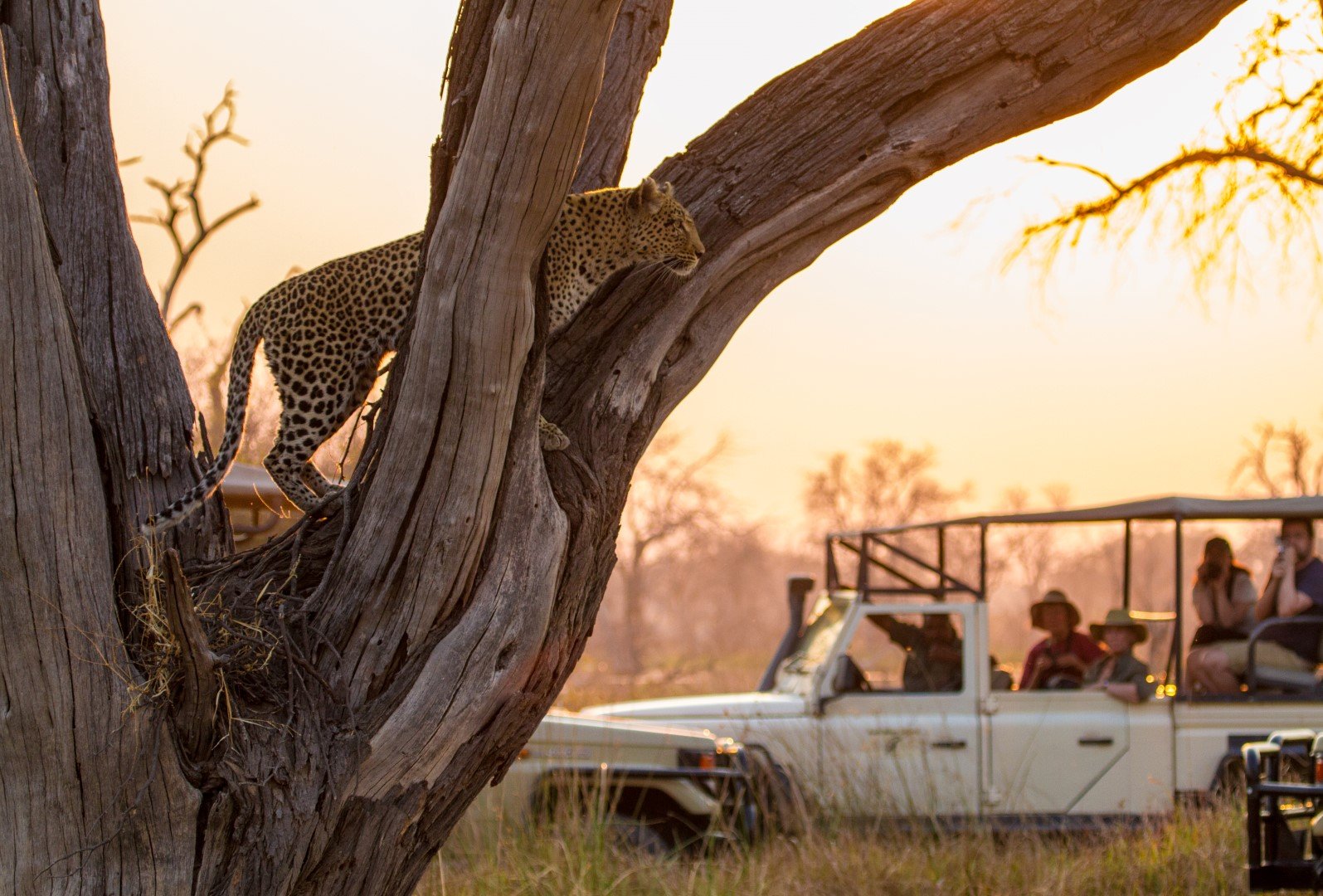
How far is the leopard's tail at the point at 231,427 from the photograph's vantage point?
329cm

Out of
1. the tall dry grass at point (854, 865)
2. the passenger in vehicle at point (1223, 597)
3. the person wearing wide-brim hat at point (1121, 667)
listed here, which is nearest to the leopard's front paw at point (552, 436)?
the tall dry grass at point (854, 865)

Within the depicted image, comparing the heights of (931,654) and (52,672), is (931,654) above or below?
below

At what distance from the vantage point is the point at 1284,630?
7.82 meters

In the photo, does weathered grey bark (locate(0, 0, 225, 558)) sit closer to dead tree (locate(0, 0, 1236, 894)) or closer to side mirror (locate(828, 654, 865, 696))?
dead tree (locate(0, 0, 1236, 894))

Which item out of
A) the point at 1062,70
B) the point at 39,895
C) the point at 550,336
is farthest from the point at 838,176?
the point at 39,895

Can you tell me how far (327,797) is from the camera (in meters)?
2.95

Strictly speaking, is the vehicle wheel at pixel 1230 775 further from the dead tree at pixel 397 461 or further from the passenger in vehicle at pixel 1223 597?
the dead tree at pixel 397 461

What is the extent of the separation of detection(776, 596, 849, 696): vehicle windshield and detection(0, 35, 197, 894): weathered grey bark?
5270mm

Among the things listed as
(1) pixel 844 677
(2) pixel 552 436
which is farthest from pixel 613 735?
(2) pixel 552 436

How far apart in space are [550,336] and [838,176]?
858 mm

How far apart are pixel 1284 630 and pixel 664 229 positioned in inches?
217

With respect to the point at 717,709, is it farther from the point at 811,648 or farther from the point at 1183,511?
the point at 1183,511

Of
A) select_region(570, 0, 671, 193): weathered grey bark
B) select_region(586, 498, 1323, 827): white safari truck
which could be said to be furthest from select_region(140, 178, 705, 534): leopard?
select_region(586, 498, 1323, 827): white safari truck

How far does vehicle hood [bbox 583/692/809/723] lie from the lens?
25.2 ft
